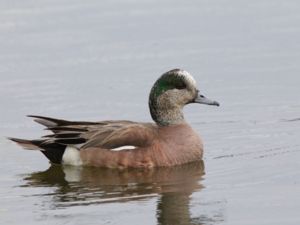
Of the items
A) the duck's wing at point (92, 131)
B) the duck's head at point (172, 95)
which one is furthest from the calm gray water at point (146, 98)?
the duck's head at point (172, 95)

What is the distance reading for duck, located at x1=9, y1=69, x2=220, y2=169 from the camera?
13102 millimetres

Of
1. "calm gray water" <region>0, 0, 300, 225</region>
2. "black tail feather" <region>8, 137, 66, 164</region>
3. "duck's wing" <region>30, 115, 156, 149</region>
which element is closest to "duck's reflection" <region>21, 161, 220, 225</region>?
"calm gray water" <region>0, 0, 300, 225</region>

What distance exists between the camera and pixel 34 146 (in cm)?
1318

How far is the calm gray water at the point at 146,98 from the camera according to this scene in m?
10.9

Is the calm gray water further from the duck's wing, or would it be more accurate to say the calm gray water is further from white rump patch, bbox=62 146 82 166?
the duck's wing

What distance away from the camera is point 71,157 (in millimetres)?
13312

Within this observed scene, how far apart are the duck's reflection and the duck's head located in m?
0.81

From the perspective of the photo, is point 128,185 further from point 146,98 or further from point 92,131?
point 146,98

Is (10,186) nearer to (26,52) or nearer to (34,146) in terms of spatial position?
(34,146)

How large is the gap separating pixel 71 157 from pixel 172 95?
1.40 meters

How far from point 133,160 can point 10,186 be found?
1.60m

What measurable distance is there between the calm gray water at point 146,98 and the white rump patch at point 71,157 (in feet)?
0.51

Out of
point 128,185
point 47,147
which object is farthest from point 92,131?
point 128,185

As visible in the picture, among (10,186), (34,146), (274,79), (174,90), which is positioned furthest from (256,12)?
(10,186)
